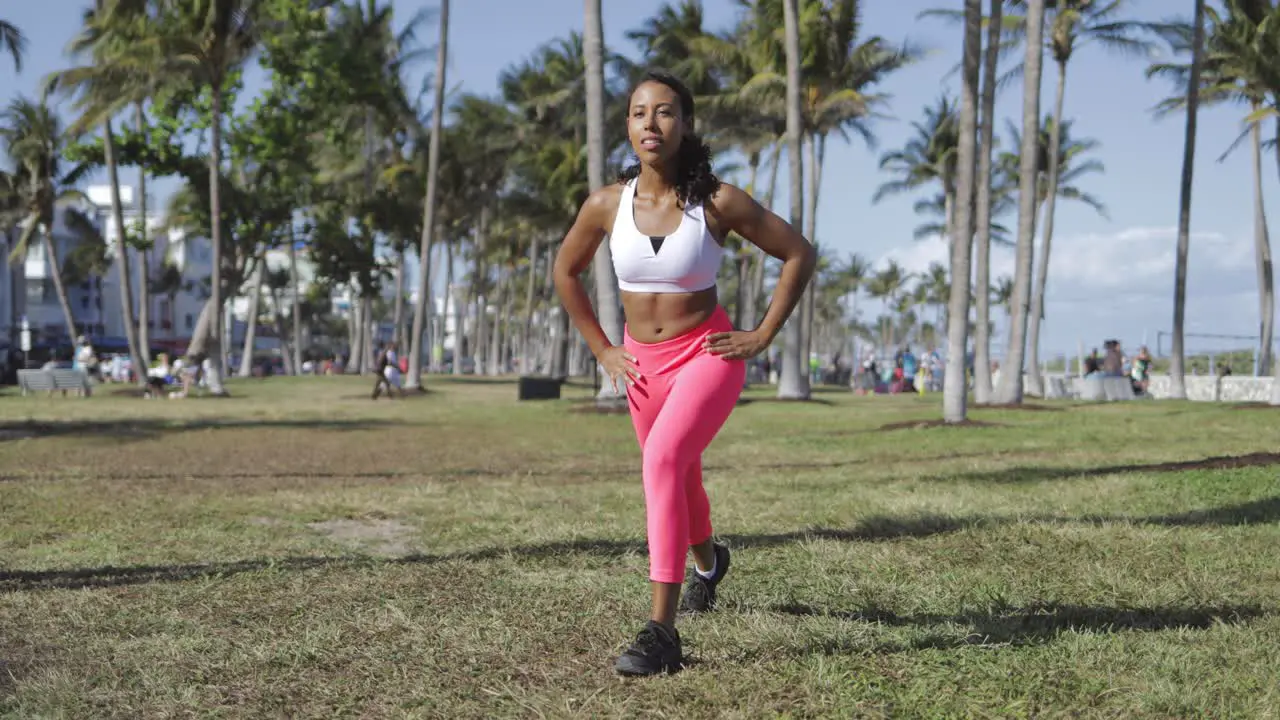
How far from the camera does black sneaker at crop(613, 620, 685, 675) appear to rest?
342cm

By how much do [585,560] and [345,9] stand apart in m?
37.0

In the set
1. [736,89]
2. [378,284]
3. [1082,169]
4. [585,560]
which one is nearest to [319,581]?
[585,560]

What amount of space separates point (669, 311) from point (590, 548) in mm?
2531

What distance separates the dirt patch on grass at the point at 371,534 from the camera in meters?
6.20

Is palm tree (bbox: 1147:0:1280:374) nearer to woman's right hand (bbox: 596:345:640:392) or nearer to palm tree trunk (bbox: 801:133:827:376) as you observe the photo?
palm tree trunk (bbox: 801:133:827:376)

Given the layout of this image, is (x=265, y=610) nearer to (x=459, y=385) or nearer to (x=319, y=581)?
(x=319, y=581)

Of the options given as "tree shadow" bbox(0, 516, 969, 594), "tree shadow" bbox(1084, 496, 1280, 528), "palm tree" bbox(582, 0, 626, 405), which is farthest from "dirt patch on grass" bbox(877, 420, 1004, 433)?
"tree shadow" bbox(0, 516, 969, 594)

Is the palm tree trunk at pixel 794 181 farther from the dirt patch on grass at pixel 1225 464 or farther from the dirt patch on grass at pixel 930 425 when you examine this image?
the dirt patch on grass at pixel 1225 464

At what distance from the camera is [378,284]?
40.9m

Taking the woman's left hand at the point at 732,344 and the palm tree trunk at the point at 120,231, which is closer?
the woman's left hand at the point at 732,344

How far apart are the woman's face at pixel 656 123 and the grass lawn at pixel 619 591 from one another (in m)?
1.61

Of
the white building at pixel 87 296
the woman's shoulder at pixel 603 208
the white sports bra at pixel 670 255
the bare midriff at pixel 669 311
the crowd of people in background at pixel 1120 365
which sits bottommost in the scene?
the crowd of people in background at pixel 1120 365

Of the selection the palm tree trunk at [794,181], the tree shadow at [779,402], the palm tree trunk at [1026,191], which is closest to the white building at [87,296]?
A: the tree shadow at [779,402]

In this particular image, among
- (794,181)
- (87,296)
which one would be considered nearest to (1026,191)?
(794,181)
